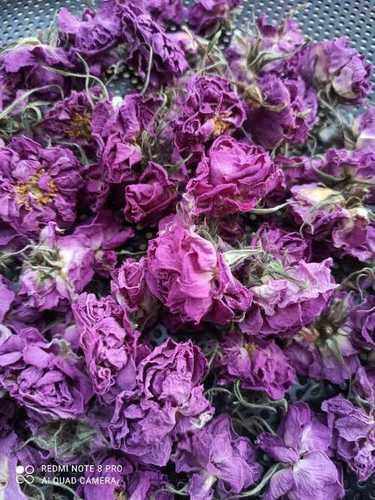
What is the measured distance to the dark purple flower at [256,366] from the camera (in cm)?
54

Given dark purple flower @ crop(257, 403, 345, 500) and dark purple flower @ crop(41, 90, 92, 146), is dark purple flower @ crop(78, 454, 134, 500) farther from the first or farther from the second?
dark purple flower @ crop(41, 90, 92, 146)

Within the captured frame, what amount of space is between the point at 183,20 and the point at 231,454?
50 centimetres

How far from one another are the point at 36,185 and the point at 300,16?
447 millimetres

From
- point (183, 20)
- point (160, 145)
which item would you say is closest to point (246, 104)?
point (160, 145)

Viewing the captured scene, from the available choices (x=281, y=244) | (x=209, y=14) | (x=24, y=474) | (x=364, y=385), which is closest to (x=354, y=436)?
(x=364, y=385)

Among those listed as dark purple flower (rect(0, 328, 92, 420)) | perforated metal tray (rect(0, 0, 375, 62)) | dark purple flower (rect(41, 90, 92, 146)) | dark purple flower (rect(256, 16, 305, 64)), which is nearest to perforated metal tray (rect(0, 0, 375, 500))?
perforated metal tray (rect(0, 0, 375, 62))

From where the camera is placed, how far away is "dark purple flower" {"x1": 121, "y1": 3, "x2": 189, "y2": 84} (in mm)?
644

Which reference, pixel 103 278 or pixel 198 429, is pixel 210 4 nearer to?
pixel 103 278

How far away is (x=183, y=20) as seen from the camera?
765 millimetres

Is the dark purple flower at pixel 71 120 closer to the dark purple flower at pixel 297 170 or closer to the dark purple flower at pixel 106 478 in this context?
the dark purple flower at pixel 297 170

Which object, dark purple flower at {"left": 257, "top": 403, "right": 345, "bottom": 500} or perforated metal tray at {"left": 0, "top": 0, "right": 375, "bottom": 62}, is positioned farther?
perforated metal tray at {"left": 0, "top": 0, "right": 375, "bottom": 62}

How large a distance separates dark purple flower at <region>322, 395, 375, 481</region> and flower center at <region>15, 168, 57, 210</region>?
1.02ft

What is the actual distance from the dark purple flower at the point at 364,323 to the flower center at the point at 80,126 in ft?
0.99

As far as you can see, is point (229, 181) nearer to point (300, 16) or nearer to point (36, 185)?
point (36, 185)
